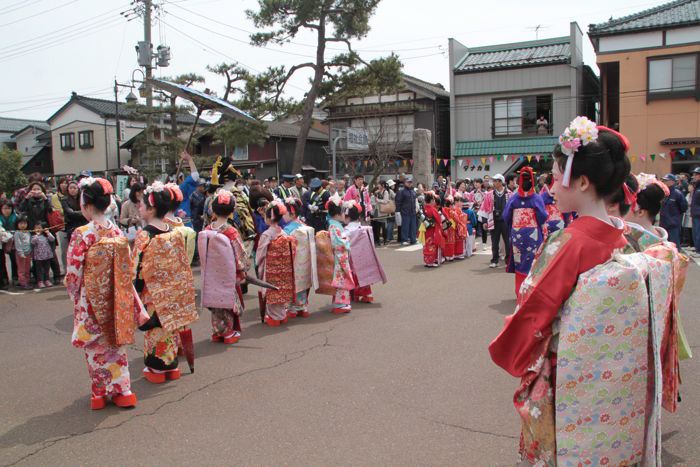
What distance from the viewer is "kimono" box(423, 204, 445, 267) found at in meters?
12.0

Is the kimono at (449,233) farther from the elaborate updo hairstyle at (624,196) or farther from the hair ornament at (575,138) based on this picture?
the hair ornament at (575,138)

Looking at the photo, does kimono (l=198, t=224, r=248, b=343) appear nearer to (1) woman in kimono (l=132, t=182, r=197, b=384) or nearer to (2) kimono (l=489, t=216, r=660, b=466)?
(1) woman in kimono (l=132, t=182, r=197, b=384)

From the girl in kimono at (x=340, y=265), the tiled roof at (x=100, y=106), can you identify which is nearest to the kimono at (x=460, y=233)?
the girl in kimono at (x=340, y=265)

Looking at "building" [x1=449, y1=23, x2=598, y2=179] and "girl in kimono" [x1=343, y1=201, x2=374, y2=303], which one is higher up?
"building" [x1=449, y1=23, x2=598, y2=179]

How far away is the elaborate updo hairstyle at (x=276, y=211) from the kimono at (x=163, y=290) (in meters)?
2.21

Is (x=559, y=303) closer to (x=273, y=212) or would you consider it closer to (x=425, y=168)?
(x=273, y=212)

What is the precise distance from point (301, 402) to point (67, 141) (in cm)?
3928

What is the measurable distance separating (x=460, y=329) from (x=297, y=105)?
588 inches

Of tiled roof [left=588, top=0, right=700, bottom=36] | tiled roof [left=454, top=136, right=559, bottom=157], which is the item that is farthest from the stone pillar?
tiled roof [left=588, top=0, right=700, bottom=36]

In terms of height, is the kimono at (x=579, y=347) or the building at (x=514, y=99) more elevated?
the building at (x=514, y=99)

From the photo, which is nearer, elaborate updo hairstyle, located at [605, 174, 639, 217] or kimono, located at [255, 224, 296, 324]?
elaborate updo hairstyle, located at [605, 174, 639, 217]

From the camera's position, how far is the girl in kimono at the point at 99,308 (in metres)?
4.57

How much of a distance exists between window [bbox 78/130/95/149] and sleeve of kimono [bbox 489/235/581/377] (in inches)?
1545

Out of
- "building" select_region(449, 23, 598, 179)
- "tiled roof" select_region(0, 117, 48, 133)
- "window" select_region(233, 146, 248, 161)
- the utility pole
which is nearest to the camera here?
the utility pole
